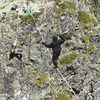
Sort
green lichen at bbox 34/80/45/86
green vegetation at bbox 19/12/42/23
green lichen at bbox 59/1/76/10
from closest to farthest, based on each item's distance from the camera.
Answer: green lichen at bbox 34/80/45/86 → green vegetation at bbox 19/12/42/23 → green lichen at bbox 59/1/76/10

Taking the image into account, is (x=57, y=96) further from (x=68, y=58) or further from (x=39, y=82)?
(x=68, y=58)

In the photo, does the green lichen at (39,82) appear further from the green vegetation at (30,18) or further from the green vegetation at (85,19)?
the green vegetation at (85,19)

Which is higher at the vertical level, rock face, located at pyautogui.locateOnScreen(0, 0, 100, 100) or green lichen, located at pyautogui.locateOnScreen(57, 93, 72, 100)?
rock face, located at pyautogui.locateOnScreen(0, 0, 100, 100)

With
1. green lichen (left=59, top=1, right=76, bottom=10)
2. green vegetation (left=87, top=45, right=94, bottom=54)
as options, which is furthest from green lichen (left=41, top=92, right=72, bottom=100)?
green lichen (left=59, top=1, right=76, bottom=10)

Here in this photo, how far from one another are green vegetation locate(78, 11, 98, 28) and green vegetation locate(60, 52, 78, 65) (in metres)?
4.74

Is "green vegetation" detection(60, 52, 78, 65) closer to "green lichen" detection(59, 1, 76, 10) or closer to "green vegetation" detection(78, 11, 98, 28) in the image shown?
"green vegetation" detection(78, 11, 98, 28)

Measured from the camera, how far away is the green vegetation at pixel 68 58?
3944cm

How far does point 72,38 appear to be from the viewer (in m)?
41.0

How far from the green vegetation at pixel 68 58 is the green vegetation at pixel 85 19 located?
474cm

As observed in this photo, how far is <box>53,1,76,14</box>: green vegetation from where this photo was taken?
4314 centimetres

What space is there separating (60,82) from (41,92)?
2500 mm

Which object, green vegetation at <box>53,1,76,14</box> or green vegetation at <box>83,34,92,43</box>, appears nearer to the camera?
green vegetation at <box>83,34,92,43</box>

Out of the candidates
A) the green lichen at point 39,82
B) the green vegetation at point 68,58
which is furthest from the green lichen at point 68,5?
the green lichen at point 39,82

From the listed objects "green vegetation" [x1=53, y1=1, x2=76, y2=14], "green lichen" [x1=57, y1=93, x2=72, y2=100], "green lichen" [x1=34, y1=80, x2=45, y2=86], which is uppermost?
"green vegetation" [x1=53, y1=1, x2=76, y2=14]
